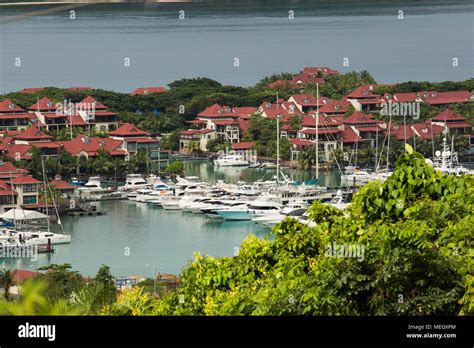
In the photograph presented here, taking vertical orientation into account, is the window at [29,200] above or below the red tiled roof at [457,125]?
below

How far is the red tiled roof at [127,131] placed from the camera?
13.3 metres

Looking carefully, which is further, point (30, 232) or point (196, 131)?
point (196, 131)

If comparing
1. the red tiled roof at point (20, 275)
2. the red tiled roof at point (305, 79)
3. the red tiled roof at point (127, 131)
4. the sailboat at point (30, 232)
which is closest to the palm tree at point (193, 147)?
the red tiled roof at point (127, 131)

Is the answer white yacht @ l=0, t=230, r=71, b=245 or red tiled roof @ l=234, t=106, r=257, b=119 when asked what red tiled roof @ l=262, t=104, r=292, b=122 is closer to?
red tiled roof @ l=234, t=106, r=257, b=119

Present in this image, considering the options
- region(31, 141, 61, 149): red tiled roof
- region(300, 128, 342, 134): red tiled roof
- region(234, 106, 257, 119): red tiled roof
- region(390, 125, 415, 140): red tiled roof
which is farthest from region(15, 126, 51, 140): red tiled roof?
region(390, 125, 415, 140): red tiled roof

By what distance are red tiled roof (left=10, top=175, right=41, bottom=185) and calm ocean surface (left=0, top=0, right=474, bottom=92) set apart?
85 centimetres

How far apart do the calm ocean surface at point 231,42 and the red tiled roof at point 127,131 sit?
0.56 meters

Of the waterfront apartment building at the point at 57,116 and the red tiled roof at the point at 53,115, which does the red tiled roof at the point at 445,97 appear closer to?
the waterfront apartment building at the point at 57,116

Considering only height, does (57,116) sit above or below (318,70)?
below

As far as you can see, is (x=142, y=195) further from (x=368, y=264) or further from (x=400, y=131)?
(x=368, y=264)

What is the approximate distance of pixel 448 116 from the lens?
1359 centimetres

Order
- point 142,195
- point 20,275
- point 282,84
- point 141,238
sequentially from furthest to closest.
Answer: point 282,84
point 142,195
point 141,238
point 20,275

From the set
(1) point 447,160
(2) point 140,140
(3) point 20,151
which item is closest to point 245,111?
(2) point 140,140

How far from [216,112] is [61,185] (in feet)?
8.90
